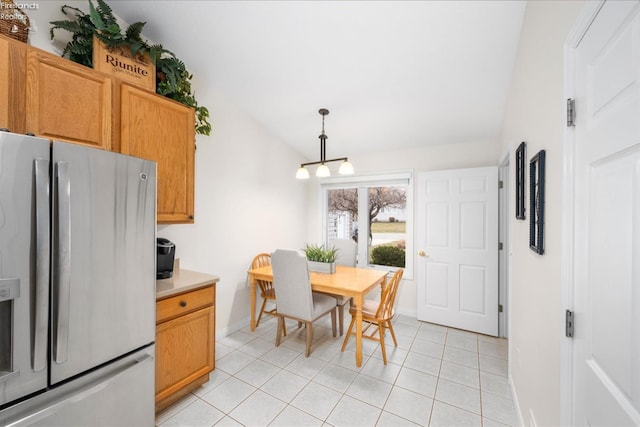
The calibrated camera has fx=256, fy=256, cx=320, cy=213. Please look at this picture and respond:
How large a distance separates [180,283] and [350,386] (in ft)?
5.10

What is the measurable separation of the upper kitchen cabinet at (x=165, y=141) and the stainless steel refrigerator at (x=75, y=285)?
1.55 ft

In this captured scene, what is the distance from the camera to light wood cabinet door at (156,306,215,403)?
1681mm

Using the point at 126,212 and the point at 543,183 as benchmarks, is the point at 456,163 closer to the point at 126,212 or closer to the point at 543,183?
the point at 543,183

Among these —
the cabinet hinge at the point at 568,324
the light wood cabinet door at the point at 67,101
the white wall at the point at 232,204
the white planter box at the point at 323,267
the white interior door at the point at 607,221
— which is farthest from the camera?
the white planter box at the point at 323,267

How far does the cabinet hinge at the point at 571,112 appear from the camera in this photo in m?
0.93

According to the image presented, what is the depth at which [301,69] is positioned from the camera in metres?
2.34

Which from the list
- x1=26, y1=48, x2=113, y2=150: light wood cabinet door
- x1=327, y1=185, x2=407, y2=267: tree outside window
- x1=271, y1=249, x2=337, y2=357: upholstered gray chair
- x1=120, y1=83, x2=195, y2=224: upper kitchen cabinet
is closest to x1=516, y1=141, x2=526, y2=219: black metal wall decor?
x1=271, y1=249, x2=337, y2=357: upholstered gray chair

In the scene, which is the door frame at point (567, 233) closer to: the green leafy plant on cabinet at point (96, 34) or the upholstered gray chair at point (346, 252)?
the green leafy plant on cabinet at point (96, 34)

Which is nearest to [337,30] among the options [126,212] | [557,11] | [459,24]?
[459,24]

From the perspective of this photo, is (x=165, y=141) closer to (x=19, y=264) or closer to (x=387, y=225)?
(x=19, y=264)

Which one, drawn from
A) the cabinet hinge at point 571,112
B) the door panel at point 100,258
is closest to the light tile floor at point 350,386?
the door panel at point 100,258

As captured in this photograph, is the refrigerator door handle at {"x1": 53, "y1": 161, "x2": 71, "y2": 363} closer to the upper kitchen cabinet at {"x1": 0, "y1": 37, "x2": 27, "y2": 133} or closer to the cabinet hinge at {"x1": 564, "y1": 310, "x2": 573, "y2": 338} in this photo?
the upper kitchen cabinet at {"x1": 0, "y1": 37, "x2": 27, "y2": 133}

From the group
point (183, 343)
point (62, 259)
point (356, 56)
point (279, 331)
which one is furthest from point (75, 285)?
point (356, 56)

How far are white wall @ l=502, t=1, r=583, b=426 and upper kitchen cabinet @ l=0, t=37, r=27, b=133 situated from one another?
2511 millimetres
